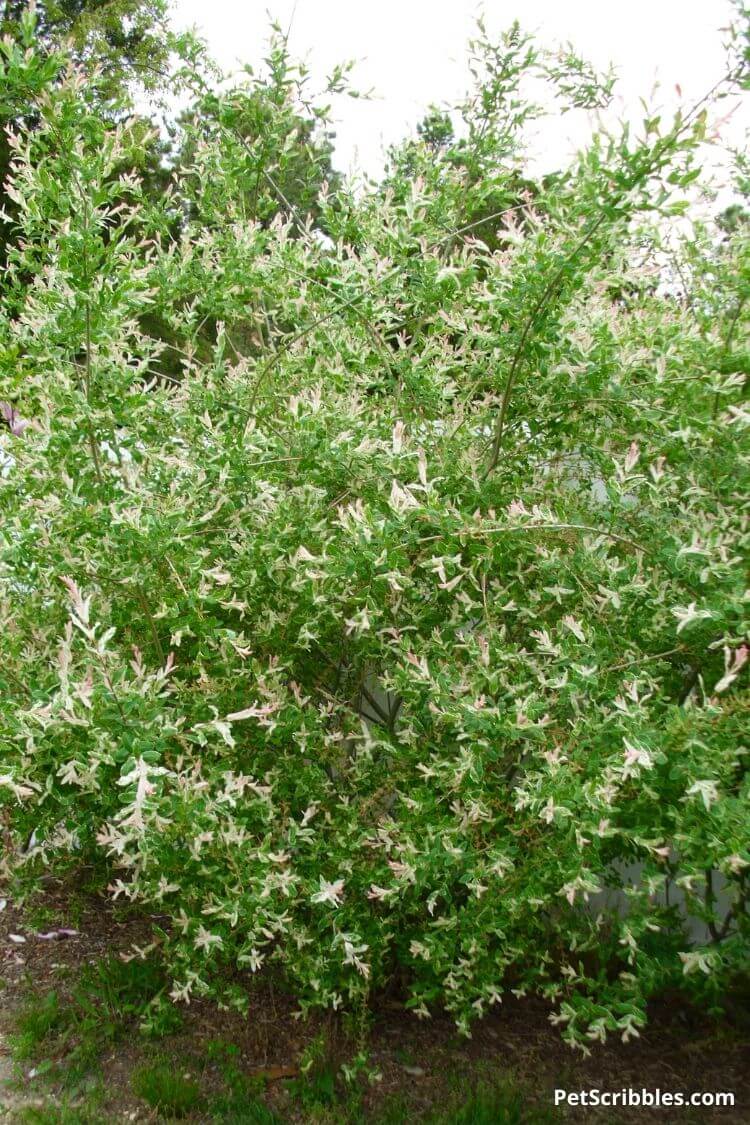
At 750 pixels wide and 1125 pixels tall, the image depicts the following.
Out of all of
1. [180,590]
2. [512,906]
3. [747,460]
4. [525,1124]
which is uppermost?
[747,460]

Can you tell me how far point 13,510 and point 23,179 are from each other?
3.30 ft

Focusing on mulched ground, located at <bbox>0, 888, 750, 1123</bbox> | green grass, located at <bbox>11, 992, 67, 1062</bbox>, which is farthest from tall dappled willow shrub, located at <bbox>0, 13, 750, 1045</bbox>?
green grass, located at <bbox>11, 992, 67, 1062</bbox>

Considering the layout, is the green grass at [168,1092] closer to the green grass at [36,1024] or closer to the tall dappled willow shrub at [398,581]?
the tall dappled willow shrub at [398,581]

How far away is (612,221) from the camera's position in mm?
2336

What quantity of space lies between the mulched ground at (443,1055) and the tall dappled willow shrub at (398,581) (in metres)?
0.20

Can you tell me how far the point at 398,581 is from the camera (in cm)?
246

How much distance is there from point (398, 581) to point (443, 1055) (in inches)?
71.1

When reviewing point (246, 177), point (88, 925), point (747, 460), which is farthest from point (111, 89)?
point (747, 460)

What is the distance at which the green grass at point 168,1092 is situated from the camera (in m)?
2.91

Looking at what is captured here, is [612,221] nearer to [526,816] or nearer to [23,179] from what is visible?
[526,816]

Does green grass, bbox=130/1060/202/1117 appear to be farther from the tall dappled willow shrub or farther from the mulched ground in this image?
the tall dappled willow shrub

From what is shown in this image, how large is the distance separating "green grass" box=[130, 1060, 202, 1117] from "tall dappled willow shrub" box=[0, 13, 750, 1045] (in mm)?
285

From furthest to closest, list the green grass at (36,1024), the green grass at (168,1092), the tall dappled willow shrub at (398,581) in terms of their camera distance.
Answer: the green grass at (36,1024), the green grass at (168,1092), the tall dappled willow shrub at (398,581)

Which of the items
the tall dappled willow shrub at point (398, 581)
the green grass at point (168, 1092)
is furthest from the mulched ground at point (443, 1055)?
the tall dappled willow shrub at point (398, 581)
